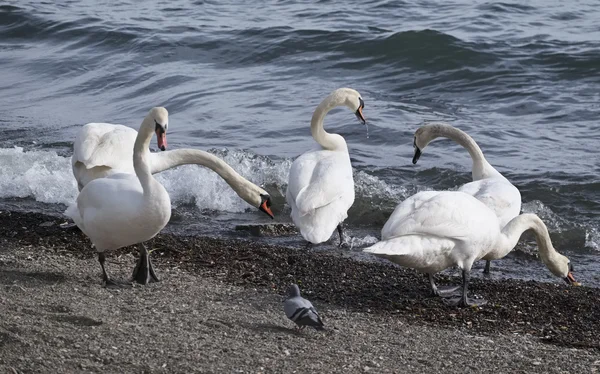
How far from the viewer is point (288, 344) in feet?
18.7

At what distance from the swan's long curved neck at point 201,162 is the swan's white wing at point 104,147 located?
1.61ft

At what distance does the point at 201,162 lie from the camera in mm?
7734

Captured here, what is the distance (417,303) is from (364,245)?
2.25m

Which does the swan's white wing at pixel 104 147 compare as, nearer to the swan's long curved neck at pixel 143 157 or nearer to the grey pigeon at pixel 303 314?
the swan's long curved neck at pixel 143 157

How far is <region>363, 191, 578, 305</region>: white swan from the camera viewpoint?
6773mm

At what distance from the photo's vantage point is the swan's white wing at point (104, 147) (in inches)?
328

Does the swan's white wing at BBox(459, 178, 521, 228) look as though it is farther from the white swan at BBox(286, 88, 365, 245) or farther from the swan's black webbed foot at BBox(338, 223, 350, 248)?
the swan's black webbed foot at BBox(338, 223, 350, 248)

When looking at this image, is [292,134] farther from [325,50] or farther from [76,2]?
[76,2]

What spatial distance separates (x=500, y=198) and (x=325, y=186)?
1585mm

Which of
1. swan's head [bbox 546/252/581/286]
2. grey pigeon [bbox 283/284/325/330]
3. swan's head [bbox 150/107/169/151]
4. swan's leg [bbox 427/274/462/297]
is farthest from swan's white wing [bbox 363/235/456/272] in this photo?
swan's head [bbox 150/107/169/151]

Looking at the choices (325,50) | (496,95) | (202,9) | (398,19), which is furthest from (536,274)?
(202,9)

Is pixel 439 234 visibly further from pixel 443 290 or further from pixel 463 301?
pixel 443 290

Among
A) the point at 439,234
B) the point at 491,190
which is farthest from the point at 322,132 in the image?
the point at 439,234

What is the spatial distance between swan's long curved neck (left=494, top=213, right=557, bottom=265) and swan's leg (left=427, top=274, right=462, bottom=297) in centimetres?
41
